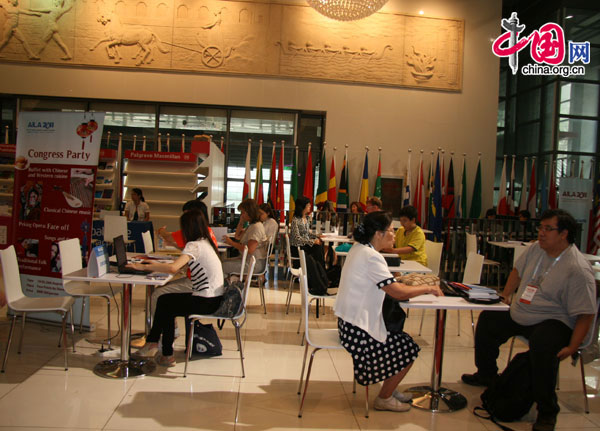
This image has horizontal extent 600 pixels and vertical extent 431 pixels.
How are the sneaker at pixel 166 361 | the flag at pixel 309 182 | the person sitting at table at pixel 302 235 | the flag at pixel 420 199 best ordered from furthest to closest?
the flag at pixel 420 199, the flag at pixel 309 182, the person sitting at table at pixel 302 235, the sneaker at pixel 166 361

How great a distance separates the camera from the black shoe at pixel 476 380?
3.56m

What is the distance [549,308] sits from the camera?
10.1ft

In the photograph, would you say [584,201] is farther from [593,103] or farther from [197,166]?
[197,166]

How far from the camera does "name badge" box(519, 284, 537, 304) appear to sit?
3131 millimetres

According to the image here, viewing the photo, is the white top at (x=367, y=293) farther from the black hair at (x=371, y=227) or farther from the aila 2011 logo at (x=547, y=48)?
the aila 2011 logo at (x=547, y=48)

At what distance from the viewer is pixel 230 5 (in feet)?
34.0

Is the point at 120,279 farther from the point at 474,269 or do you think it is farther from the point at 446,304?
the point at 474,269

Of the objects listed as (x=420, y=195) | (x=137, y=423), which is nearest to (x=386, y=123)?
(x=420, y=195)

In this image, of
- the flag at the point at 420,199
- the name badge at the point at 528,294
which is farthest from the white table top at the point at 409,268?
the flag at the point at 420,199

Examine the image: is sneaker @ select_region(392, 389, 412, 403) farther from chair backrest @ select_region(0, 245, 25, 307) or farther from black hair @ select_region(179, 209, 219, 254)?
chair backrest @ select_region(0, 245, 25, 307)

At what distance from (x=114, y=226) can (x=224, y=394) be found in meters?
4.35

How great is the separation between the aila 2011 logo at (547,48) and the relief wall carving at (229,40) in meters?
1.16

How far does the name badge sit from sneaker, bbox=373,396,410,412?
1.06 metres

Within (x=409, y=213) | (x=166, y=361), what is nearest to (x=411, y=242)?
(x=409, y=213)
